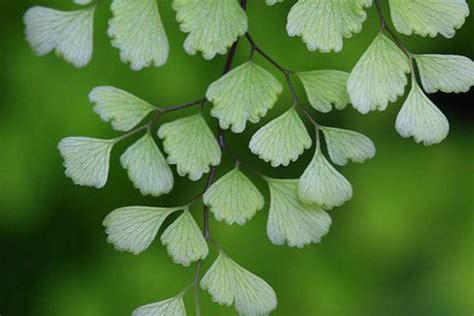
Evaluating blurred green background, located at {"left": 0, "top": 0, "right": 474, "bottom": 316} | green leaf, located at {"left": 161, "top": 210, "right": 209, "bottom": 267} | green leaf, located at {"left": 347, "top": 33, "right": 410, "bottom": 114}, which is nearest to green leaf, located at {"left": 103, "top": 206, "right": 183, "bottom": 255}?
green leaf, located at {"left": 161, "top": 210, "right": 209, "bottom": 267}

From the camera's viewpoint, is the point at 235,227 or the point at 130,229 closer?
the point at 130,229

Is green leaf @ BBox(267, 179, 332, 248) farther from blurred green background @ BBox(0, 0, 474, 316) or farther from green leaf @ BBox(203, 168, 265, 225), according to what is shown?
blurred green background @ BBox(0, 0, 474, 316)

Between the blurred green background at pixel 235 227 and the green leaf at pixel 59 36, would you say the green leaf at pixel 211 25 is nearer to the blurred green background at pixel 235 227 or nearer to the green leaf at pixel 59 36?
the green leaf at pixel 59 36

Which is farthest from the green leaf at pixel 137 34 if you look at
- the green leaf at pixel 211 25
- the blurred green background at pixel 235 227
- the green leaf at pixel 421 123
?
the blurred green background at pixel 235 227

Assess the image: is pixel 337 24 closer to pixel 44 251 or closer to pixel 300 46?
pixel 300 46

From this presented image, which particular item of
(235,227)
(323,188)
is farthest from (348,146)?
(235,227)

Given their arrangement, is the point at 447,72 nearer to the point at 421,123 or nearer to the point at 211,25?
the point at 421,123

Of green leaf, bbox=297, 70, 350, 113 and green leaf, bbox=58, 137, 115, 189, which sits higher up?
green leaf, bbox=58, 137, 115, 189
